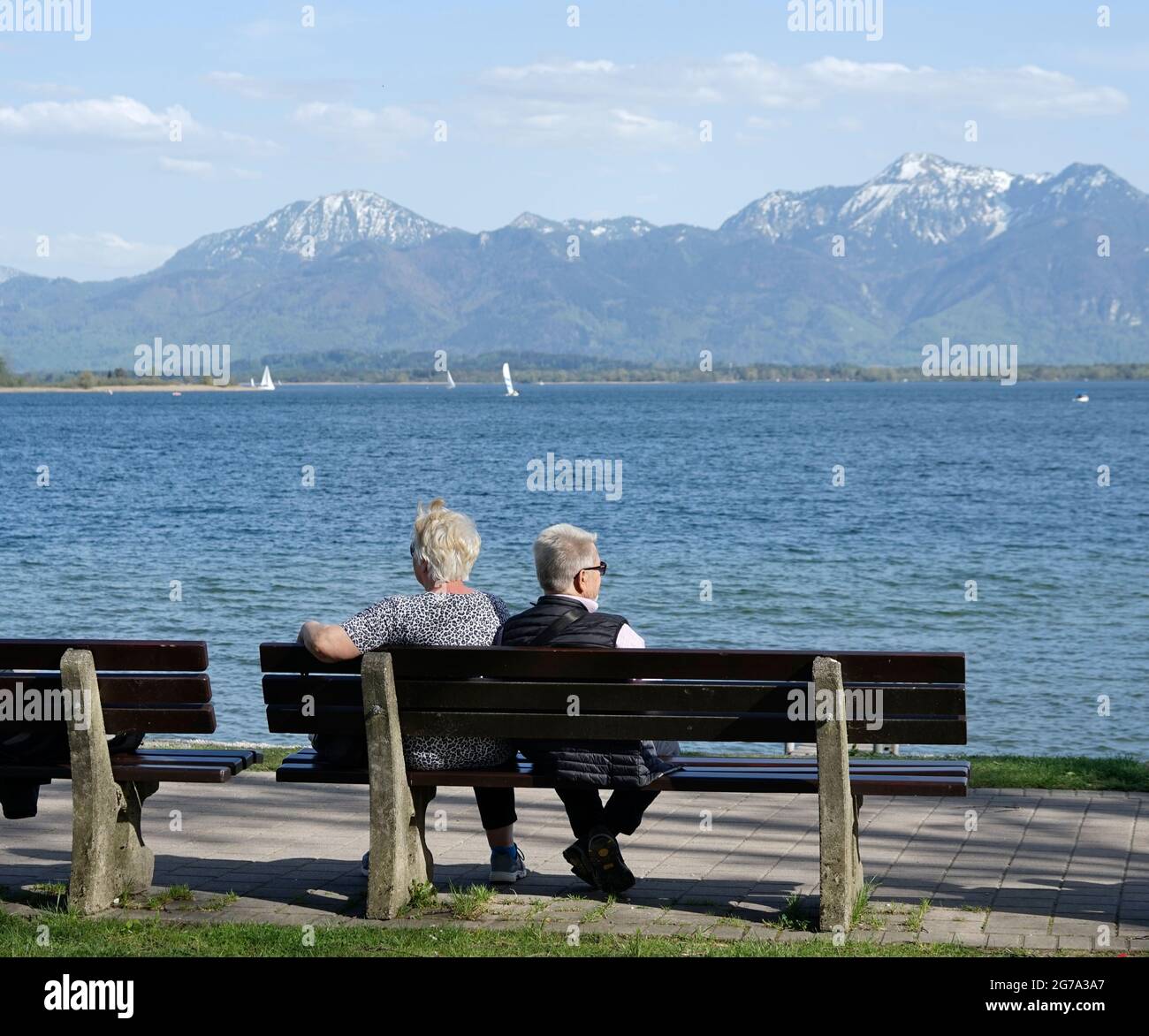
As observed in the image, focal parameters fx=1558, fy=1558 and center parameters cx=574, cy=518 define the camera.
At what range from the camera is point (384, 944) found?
510cm

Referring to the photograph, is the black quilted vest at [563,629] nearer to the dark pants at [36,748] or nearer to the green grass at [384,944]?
the green grass at [384,944]

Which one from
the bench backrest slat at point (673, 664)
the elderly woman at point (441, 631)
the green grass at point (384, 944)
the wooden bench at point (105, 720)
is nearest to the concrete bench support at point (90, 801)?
the wooden bench at point (105, 720)

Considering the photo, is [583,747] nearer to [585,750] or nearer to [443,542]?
[585,750]

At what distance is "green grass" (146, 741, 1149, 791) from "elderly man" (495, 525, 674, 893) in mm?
2779

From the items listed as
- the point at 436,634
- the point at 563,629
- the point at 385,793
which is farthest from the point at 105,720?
the point at 563,629

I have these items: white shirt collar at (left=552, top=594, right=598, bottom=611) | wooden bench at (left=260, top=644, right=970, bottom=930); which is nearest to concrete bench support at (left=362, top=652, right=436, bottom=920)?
wooden bench at (left=260, top=644, right=970, bottom=930)

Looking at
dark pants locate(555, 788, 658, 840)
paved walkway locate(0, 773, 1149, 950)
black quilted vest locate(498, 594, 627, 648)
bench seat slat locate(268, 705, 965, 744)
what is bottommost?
paved walkway locate(0, 773, 1149, 950)

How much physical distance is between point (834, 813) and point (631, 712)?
0.78 m

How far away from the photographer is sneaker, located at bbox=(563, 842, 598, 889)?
5.75 meters

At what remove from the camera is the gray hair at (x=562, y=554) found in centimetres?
574

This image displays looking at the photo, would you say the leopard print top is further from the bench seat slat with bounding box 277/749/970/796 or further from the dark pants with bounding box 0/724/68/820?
the dark pants with bounding box 0/724/68/820
